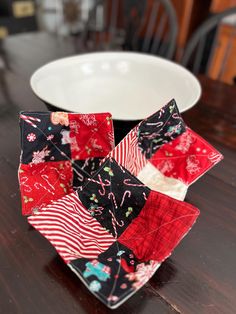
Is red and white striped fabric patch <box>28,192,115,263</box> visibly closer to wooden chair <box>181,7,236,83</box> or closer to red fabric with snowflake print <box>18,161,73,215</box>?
red fabric with snowflake print <box>18,161,73,215</box>

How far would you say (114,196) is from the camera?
40cm

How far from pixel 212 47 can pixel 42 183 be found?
1.10m

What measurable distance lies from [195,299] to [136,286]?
0.11 m

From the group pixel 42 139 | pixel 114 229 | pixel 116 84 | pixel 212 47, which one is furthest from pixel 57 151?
pixel 212 47

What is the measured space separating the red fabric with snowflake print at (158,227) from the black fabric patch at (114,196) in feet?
0.04

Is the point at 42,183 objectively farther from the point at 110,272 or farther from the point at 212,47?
the point at 212,47

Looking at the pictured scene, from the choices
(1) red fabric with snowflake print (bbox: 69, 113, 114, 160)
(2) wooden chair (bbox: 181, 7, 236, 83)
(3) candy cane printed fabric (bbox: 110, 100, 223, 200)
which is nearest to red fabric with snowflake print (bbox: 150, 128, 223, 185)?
(3) candy cane printed fabric (bbox: 110, 100, 223, 200)

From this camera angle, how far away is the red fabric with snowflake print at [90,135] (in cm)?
40

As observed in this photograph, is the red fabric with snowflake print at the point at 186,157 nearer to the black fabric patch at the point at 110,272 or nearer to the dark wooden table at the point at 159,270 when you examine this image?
the dark wooden table at the point at 159,270

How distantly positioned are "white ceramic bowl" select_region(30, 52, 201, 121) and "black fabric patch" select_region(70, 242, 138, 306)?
1.05 ft

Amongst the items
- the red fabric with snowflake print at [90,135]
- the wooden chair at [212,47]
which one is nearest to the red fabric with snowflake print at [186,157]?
the red fabric with snowflake print at [90,135]

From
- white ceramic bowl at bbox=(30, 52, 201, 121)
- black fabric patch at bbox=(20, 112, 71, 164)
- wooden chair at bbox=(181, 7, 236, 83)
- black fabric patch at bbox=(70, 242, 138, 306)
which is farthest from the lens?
wooden chair at bbox=(181, 7, 236, 83)

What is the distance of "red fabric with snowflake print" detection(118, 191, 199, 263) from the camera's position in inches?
12.5

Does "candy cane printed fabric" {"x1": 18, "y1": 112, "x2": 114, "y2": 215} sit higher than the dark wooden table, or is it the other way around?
"candy cane printed fabric" {"x1": 18, "y1": 112, "x2": 114, "y2": 215}
